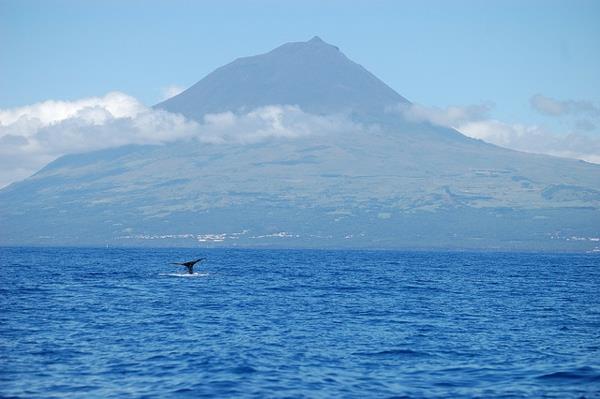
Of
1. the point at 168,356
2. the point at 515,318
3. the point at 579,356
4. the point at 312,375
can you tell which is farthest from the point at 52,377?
the point at 515,318

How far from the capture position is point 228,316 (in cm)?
5609

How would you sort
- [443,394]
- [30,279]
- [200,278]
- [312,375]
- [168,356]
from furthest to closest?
[200,278] → [30,279] → [168,356] → [312,375] → [443,394]

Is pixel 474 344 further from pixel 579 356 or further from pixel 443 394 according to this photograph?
pixel 443 394

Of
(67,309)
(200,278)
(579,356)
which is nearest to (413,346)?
(579,356)

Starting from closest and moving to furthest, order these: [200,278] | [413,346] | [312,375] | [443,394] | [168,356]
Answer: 1. [443,394]
2. [312,375]
3. [168,356]
4. [413,346]
5. [200,278]

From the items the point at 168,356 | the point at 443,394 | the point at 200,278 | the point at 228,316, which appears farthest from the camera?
the point at 200,278

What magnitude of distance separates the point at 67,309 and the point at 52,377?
78.6 ft

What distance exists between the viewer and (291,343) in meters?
44.9

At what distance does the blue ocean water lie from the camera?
34781 millimetres

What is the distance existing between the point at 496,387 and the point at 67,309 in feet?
109

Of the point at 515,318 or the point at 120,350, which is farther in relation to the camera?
the point at 515,318

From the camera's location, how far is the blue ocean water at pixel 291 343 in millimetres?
34781

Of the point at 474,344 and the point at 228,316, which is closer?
the point at 474,344

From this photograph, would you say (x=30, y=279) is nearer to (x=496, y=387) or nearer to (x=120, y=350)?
(x=120, y=350)
